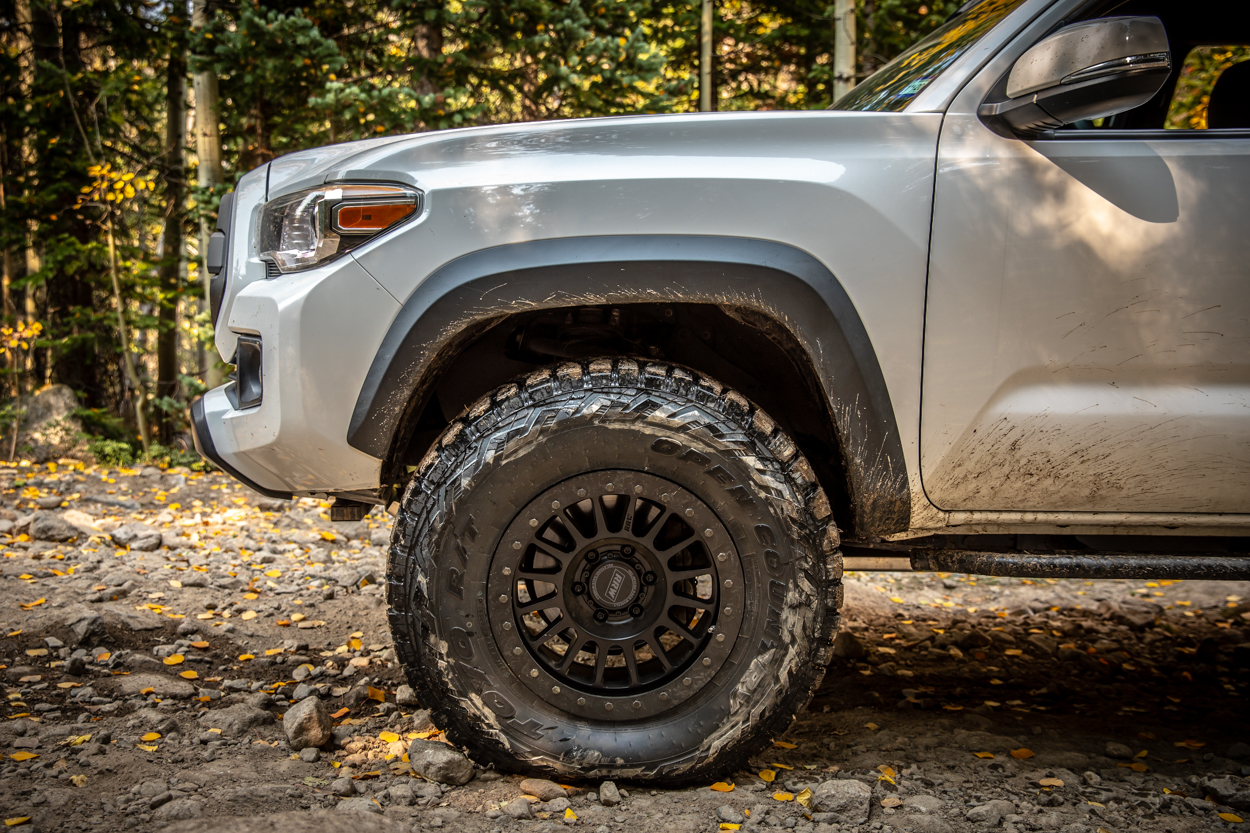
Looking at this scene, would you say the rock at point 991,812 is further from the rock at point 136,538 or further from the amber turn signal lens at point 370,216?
the rock at point 136,538

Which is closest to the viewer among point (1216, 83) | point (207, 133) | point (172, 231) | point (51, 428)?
point (1216, 83)

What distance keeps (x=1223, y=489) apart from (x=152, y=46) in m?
10.1

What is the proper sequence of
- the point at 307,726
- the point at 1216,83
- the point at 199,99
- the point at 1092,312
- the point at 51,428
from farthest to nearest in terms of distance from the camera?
the point at 51,428 < the point at 199,99 < the point at 1216,83 < the point at 307,726 < the point at 1092,312

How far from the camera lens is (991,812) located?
1721 mm

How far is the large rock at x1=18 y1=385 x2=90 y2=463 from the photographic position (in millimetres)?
6657

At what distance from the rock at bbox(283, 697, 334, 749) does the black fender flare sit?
2.61 ft

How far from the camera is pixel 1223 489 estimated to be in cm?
176

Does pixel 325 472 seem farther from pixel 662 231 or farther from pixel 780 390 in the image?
pixel 780 390

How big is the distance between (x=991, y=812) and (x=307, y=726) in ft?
5.68

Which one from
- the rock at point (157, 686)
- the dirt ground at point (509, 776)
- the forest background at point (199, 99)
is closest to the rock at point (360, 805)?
the dirt ground at point (509, 776)

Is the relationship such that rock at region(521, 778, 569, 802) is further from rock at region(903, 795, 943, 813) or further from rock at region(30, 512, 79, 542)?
rock at region(30, 512, 79, 542)

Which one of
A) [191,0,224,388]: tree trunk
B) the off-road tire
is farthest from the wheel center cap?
[191,0,224,388]: tree trunk

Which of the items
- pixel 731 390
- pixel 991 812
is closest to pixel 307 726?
pixel 731 390

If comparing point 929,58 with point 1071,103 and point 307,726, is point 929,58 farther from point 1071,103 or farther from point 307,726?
Answer: point 307,726
